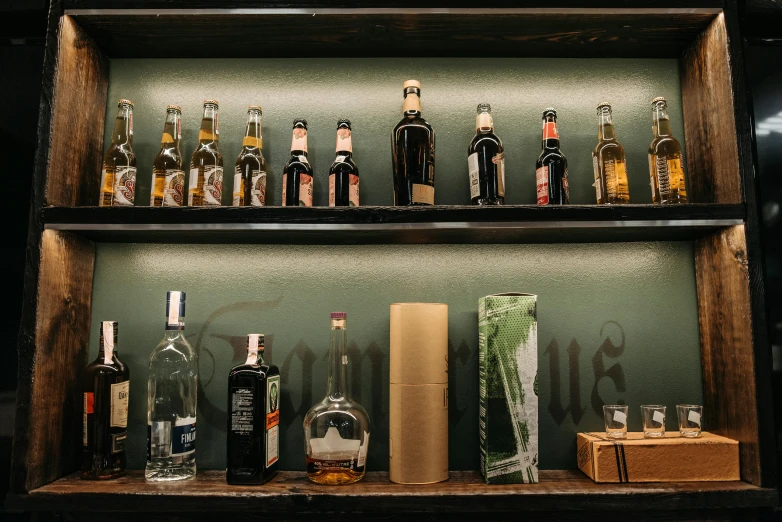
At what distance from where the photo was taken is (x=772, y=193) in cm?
179

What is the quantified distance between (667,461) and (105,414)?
1469 millimetres

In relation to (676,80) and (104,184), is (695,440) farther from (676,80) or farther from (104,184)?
(104,184)

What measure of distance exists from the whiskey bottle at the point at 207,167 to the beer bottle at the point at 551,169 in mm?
944

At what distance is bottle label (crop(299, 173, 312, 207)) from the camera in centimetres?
157

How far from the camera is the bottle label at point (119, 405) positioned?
1.44m

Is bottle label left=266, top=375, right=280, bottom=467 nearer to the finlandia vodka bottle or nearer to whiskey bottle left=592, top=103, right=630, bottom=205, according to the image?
the finlandia vodka bottle

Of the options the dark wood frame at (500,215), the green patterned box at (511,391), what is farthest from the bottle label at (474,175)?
the green patterned box at (511,391)

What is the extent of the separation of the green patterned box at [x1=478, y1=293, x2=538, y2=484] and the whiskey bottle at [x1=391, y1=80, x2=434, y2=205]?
1.29 ft

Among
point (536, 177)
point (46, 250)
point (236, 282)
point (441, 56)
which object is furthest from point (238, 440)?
point (441, 56)

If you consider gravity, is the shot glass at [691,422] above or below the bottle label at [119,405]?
below

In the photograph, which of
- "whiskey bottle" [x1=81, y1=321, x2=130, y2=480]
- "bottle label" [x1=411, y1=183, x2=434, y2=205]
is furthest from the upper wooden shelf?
"bottle label" [x1=411, y1=183, x2=434, y2=205]

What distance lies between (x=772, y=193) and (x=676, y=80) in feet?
1.62

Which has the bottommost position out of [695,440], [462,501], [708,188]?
[462,501]

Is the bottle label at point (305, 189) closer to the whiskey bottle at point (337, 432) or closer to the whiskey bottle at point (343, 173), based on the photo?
the whiskey bottle at point (343, 173)
